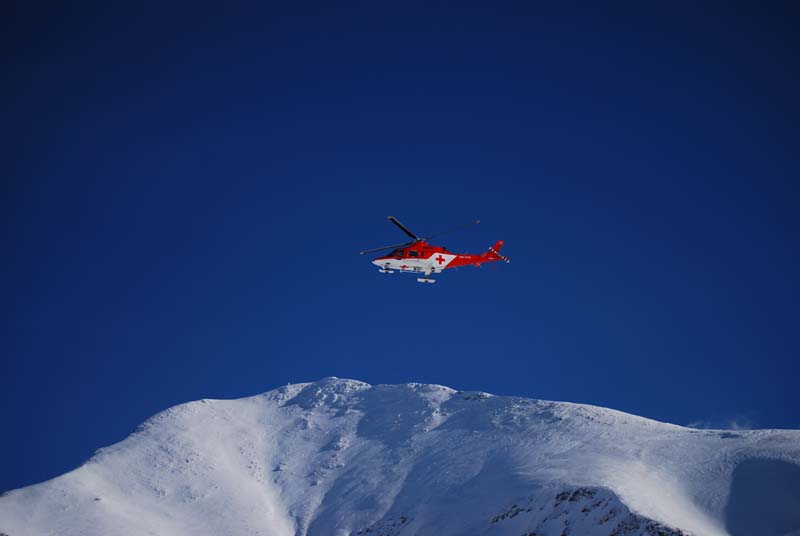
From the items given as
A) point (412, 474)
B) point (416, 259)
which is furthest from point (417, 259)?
point (412, 474)

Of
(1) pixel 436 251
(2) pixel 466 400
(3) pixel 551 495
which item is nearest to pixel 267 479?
(2) pixel 466 400

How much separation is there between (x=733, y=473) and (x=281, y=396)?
370 ft

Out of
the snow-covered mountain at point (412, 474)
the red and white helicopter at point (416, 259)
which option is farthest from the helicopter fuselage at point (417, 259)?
the snow-covered mountain at point (412, 474)

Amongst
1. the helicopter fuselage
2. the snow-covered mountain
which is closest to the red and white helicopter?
the helicopter fuselage

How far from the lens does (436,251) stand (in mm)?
76500

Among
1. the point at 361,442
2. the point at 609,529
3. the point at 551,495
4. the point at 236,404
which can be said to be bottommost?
the point at 609,529

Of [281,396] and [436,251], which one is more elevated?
[281,396]

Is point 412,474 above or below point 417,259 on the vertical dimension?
below

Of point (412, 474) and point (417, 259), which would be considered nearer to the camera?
point (417, 259)

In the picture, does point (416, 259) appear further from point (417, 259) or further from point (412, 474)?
point (412, 474)

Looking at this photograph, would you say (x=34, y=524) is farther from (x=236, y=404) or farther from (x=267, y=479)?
(x=236, y=404)

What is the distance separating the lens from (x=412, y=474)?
125625 millimetres

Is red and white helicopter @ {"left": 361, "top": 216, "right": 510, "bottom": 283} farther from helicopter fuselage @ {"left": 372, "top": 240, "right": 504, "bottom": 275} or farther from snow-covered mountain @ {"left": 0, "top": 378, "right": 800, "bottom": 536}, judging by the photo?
snow-covered mountain @ {"left": 0, "top": 378, "right": 800, "bottom": 536}

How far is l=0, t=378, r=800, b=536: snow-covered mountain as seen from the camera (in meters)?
80.0
